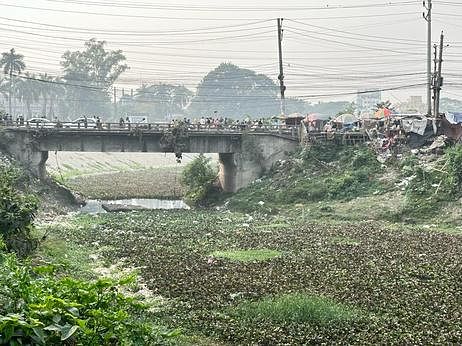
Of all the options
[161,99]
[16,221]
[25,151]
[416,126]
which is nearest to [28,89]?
[161,99]

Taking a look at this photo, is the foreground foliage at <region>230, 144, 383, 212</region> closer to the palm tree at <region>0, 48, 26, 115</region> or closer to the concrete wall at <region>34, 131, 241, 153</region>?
the concrete wall at <region>34, 131, 241, 153</region>

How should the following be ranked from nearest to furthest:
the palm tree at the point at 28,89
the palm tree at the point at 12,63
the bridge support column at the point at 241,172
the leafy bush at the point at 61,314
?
the leafy bush at the point at 61,314
the bridge support column at the point at 241,172
the palm tree at the point at 12,63
the palm tree at the point at 28,89

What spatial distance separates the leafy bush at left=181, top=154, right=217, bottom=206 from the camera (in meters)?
48.5

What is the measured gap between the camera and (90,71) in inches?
4510

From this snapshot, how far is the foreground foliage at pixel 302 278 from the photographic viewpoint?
14500 mm

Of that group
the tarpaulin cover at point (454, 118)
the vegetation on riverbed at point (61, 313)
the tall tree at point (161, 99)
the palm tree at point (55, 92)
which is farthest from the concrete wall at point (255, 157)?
the tall tree at point (161, 99)

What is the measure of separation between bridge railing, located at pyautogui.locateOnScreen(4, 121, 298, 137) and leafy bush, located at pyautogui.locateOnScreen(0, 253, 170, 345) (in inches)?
1453

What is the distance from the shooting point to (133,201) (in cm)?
4978

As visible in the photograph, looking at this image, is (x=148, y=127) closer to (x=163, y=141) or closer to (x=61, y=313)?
(x=163, y=141)

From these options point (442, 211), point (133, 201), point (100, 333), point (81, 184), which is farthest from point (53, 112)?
point (100, 333)

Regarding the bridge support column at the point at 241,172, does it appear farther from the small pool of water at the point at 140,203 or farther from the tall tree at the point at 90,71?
the tall tree at the point at 90,71

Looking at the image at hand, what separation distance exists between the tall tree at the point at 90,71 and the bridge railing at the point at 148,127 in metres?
66.5

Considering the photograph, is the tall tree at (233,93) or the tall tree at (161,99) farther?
the tall tree at (233,93)

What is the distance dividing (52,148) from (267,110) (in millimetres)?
126106
